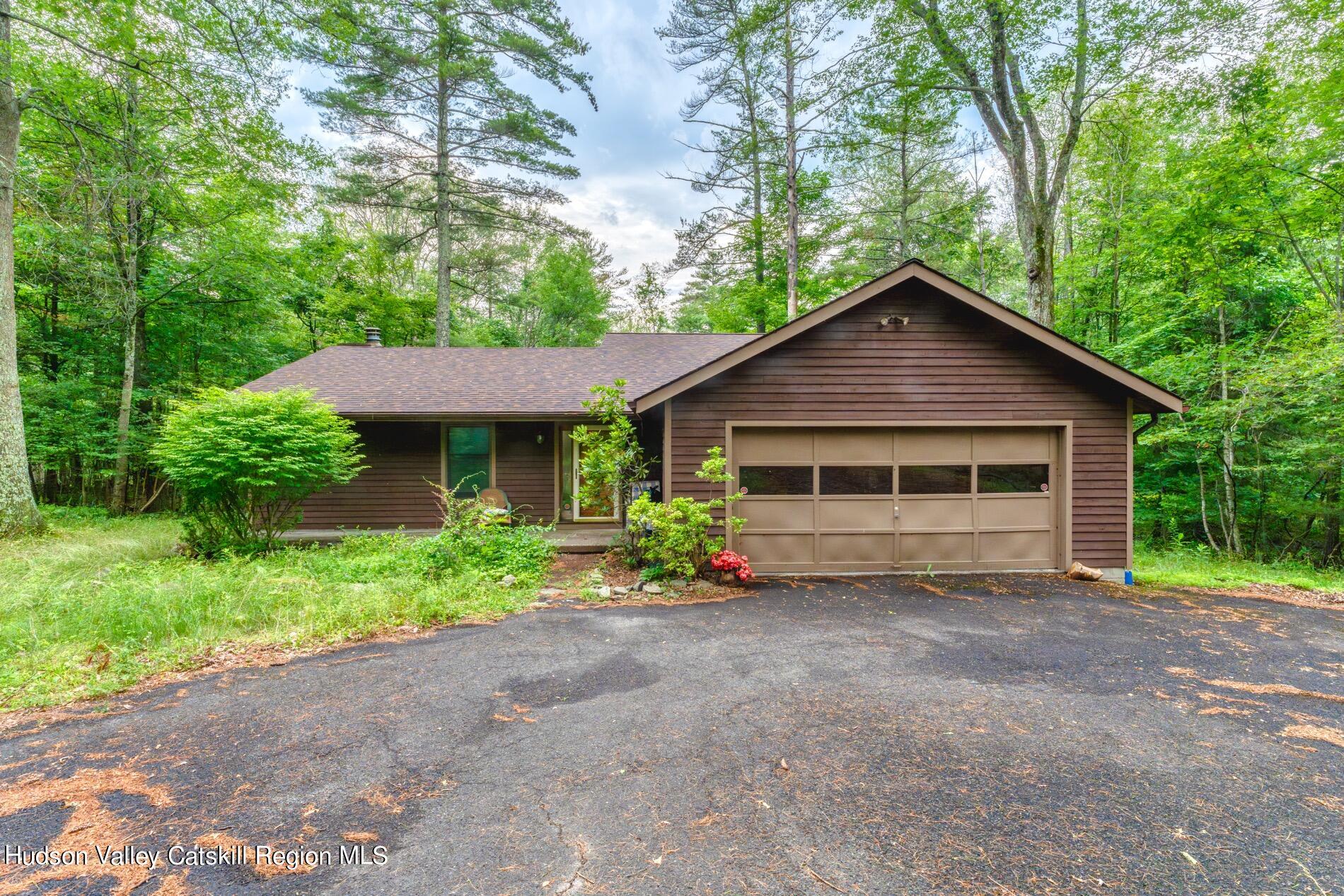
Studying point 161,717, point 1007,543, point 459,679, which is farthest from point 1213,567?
point 161,717

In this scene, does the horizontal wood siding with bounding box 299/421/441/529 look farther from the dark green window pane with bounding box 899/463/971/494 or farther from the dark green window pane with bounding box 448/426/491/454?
the dark green window pane with bounding box 899/463/971/494

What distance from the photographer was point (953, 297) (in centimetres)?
669

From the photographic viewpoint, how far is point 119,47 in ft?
Result: 27.3

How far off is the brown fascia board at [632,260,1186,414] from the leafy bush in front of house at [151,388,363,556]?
15.3ft

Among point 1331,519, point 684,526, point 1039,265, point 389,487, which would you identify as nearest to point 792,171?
point 1039,265

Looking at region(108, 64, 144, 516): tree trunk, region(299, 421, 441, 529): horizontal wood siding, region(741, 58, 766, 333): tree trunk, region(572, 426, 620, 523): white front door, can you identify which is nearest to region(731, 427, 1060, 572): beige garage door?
region(572, 426, 620, 523): white front door

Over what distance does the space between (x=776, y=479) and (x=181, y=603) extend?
6390 mm

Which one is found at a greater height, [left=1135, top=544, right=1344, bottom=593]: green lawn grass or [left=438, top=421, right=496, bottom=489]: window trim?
[left=438, top=421, right=496, bottom=489]: window trim

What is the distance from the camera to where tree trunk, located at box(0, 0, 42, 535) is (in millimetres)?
7781

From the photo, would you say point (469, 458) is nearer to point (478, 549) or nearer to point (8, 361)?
point (478, 549)

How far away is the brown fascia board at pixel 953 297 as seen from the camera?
21.4 ft

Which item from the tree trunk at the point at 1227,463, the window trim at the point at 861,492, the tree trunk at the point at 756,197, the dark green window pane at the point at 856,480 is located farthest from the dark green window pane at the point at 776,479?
the tree trunk at the point at 756,197

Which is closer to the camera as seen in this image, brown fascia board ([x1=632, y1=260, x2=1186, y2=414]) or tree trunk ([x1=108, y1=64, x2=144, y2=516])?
brown fascia board ([x1=632, y1=260, x2=1186, y2=414])

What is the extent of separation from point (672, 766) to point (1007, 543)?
249 inches
